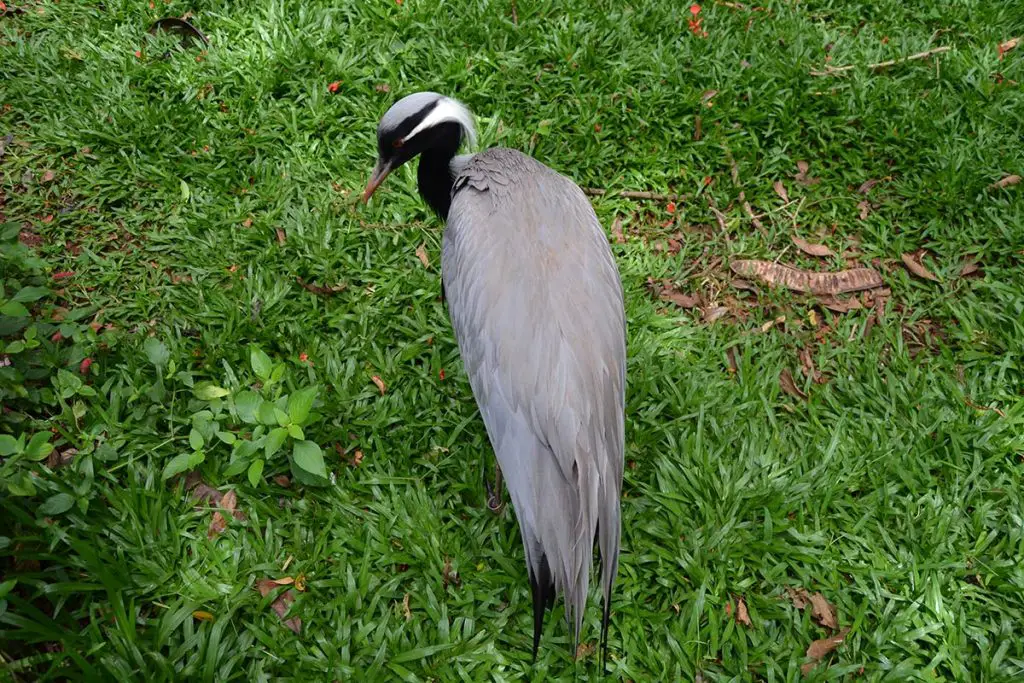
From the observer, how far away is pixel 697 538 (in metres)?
2.60

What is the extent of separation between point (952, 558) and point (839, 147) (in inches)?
92.9

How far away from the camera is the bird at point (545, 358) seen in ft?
7.02

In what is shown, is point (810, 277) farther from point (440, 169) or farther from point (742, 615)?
point (440, 169)

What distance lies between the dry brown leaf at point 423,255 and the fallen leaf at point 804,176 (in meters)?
2.21

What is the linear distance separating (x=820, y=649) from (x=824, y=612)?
148 mm

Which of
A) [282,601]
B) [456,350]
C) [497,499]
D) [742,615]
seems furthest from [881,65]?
[282,601]

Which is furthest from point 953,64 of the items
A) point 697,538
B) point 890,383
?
point 697,538

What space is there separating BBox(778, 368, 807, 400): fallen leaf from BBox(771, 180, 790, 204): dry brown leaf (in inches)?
44.8

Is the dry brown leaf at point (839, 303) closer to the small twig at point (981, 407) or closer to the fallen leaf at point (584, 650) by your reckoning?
the small twig at point (981, 407)

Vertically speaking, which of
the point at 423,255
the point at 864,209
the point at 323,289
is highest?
the point at 323,289

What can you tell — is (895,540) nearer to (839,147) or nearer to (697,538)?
(697,538)

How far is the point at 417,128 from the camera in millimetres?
2791

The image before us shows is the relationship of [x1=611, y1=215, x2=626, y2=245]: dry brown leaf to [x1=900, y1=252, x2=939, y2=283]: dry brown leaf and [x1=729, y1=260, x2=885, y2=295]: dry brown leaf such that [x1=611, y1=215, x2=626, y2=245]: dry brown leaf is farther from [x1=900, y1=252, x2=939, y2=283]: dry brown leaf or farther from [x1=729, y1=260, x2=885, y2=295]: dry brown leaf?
[x1=900, y1=252, x2=939, y2=283]: dry brown leaf

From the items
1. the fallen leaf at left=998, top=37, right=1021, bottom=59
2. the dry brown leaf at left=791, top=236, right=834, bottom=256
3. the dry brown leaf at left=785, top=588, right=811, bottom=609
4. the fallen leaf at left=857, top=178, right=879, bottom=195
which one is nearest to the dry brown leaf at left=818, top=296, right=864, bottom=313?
the dry brown leaf at left=791, top=236, right=834, bottom=256
